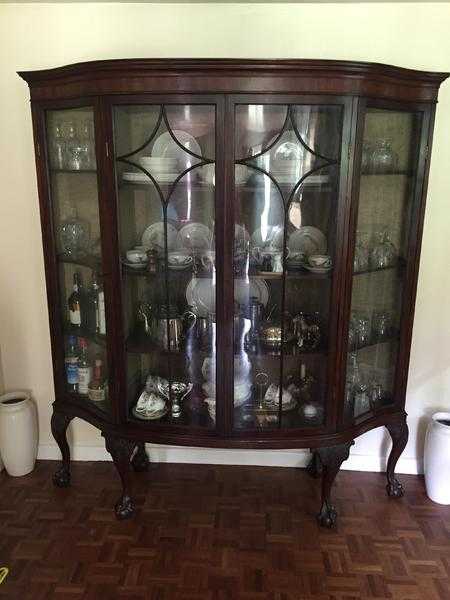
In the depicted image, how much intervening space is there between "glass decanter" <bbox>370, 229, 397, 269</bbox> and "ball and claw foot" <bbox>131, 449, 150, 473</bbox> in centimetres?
146

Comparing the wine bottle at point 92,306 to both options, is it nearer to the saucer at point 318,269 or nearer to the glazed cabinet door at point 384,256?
the saucer at point 318,269

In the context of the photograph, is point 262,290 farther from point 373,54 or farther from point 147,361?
point 373,54

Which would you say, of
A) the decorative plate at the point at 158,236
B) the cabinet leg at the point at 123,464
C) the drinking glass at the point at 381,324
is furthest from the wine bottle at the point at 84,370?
the drinking glass at the point at 381,324

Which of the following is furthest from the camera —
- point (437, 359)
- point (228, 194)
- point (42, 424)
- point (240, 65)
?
point (42, 424)

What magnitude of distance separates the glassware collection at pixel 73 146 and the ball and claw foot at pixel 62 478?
1398mm

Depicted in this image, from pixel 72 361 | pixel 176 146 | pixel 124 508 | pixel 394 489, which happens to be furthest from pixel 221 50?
pixel 394 489

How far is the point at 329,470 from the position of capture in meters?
2.09

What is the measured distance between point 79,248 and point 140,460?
44.6 inches

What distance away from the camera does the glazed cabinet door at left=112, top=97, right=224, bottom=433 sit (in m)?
1.79

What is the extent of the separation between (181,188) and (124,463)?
3.82 feet

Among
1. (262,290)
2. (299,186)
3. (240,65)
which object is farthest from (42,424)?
(240,65)

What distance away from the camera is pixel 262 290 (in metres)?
1.95

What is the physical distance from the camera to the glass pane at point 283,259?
177cm

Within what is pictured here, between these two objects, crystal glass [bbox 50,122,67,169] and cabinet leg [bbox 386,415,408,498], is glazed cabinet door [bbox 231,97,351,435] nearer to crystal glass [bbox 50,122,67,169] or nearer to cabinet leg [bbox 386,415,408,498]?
cabinet leg [bbox 386,415,408,498]
